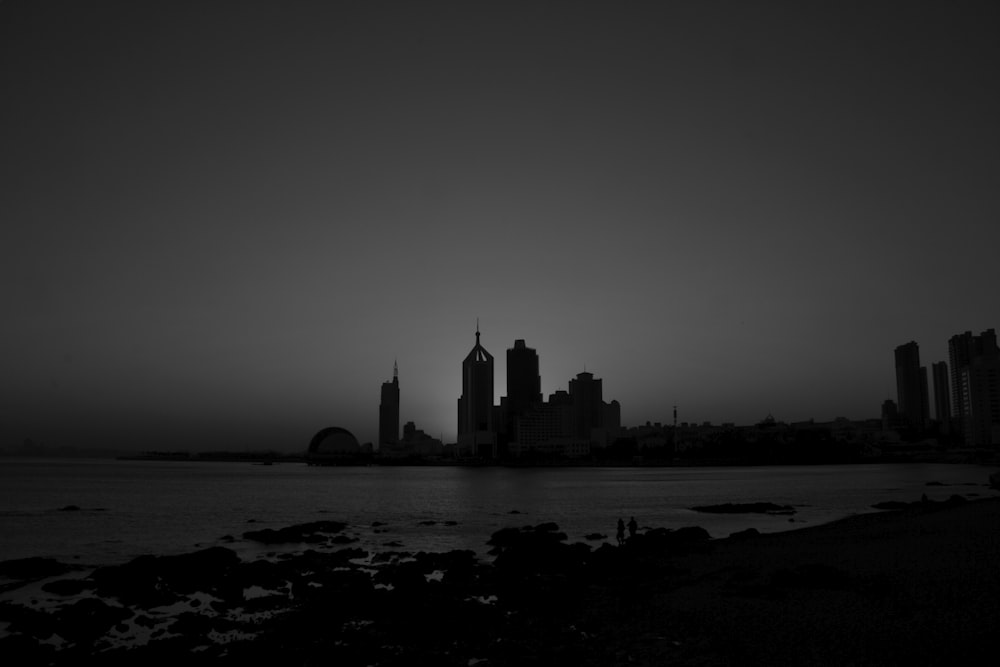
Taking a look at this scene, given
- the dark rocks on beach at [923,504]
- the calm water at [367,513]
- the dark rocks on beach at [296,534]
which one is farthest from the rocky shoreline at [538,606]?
the dark rocks on beach at [923,504]

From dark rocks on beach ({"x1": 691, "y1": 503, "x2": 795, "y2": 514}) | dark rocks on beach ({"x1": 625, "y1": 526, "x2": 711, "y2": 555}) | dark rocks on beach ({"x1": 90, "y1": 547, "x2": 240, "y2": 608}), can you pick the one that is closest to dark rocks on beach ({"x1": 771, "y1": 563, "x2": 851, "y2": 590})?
dark rocks on beach ({"x1": 625, "y1": 526, "x2": 711, "y2": 555})

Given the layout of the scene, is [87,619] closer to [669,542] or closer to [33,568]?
[33,568]

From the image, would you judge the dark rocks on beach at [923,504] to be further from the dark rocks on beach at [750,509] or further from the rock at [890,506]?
the dark rocks on beach at [750,509]

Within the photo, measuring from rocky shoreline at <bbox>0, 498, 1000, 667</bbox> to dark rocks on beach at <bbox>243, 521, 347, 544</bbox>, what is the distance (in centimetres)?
824

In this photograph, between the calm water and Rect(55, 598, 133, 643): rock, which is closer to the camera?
Rect(55, 598, 133, 643): rock

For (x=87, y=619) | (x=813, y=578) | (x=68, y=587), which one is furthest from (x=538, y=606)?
(x=68, y=587)

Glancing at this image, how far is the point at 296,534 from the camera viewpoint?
42.5 metres

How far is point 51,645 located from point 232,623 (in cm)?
437

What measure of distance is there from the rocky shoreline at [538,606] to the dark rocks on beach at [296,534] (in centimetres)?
824

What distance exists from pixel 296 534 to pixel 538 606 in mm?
25369

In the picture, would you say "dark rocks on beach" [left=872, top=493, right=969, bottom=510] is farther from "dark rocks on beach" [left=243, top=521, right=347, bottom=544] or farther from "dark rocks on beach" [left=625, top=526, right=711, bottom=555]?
"dark rocks on beach" [left=243, top=521, right=347, bottom=544]

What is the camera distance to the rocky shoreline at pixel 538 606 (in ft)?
52.6

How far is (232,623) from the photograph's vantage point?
20.4 metres

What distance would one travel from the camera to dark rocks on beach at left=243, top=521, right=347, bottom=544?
4076 cm
